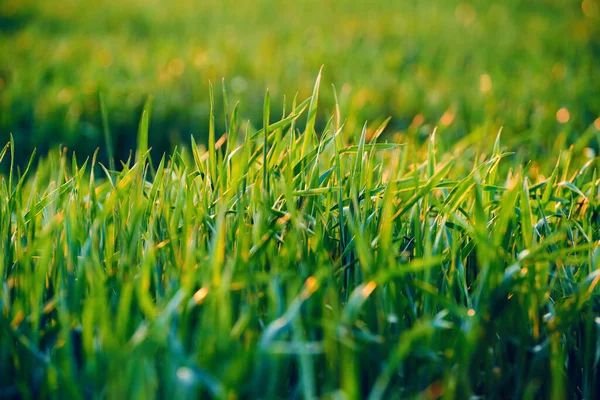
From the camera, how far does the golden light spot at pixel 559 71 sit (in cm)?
320

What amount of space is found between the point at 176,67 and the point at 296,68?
73 centimetres

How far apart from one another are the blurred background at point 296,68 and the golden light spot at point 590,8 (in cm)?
2

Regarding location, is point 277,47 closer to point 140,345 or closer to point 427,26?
point 427,26

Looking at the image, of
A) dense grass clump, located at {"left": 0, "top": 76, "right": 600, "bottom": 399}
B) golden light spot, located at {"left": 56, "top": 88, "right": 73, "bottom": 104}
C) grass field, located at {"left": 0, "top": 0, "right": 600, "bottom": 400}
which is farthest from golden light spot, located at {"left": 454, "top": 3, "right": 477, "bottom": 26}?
dense grass clump, located at {"left": 0, "top": 76, "right": 600, "bottom": 399}

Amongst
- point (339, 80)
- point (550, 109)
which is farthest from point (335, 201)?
point (339, 80)

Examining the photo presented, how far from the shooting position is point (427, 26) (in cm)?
462

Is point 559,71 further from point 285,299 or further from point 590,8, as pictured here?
point 285,299

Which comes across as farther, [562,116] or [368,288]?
[562,116]

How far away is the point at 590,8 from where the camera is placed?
17.8 ft

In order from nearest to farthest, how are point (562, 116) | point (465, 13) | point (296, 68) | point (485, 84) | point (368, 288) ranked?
point (368, 288)
point (562, 116)
point (485, 84)
point (296, 68)
point (465, 13)

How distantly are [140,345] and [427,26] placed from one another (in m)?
4.45

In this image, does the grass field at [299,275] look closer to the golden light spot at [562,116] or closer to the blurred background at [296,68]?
the golden light spot at [562,116]

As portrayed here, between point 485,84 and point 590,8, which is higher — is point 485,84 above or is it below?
below

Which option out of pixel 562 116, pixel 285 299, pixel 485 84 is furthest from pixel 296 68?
pixel 285 299
